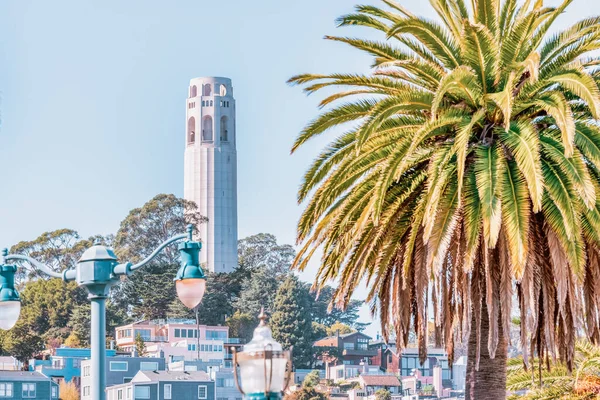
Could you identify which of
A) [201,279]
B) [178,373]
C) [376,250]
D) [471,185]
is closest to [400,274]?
[376,250]

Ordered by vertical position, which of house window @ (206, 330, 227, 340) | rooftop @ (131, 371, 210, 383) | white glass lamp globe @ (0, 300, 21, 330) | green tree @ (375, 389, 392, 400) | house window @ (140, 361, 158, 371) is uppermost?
house window @ (206, 330, 227, 340)

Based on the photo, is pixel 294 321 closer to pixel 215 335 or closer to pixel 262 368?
pixel 215 335

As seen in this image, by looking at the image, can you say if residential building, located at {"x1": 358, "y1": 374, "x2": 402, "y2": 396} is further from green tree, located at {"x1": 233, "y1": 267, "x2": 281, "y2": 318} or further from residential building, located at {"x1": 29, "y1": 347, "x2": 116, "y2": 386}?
residential building, located at {"x1": 29, "y1": 347, "x2": 116, "y2": 386}

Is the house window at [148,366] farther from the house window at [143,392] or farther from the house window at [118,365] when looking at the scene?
the house window at [143,392]

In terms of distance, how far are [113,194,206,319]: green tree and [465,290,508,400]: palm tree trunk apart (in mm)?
135285

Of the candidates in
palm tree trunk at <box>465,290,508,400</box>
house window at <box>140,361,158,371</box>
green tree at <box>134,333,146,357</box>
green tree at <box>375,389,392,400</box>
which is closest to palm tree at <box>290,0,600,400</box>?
palm tree trunk at <box>465,290,508,400</box>

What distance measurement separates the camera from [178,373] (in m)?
124

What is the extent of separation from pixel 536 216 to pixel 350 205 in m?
3.28

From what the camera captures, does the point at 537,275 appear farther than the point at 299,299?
No

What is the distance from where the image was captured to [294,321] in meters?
153

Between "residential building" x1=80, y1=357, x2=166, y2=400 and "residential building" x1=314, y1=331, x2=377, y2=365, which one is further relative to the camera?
"residential building" x1=314, y1=331, x2=377, y2=365

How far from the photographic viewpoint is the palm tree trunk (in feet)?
81.0

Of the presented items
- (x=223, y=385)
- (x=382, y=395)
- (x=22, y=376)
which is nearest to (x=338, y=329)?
(x=382, y=395)

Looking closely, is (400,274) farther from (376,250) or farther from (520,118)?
(520,118)
